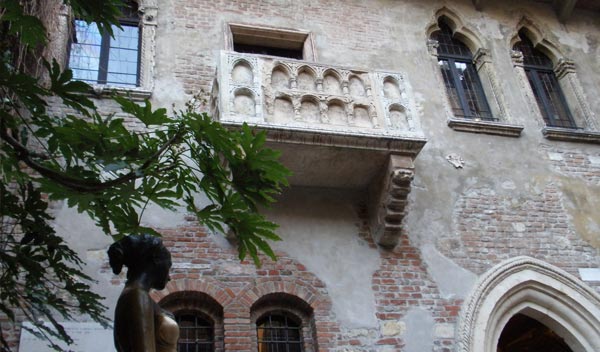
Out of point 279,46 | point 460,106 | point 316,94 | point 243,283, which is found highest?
point 279,46

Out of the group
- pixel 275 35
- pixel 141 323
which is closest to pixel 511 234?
pixel 275 35

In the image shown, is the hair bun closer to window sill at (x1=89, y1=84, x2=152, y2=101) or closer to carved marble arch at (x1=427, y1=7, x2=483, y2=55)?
window sill at (x1=89, y1=84, x2=152, y2=101)

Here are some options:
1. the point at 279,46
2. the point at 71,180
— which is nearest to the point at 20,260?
the point at 71,180

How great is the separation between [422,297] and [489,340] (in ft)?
2.81

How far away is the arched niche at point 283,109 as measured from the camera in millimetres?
7191

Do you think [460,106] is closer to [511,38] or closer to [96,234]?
[511,38]

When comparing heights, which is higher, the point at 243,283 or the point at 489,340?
the point at 243,283

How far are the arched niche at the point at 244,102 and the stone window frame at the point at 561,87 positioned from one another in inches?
173

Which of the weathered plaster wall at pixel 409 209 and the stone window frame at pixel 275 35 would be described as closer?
the weathered plaster wall at pixel 409 209

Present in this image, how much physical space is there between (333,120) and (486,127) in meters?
2.66

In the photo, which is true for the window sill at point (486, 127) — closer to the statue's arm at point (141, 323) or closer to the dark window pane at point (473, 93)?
the dark window pane at point (473, 93)

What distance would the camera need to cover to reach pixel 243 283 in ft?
22.8

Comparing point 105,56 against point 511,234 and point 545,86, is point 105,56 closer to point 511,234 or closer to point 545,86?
point 511,234

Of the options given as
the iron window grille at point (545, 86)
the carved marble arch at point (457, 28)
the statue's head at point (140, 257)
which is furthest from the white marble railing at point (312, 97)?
the statue's head at point (140, 257)
